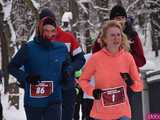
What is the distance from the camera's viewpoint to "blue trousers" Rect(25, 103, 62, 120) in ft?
23.9

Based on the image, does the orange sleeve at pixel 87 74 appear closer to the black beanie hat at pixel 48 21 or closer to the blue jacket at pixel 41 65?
the blue jacket at pixel 41 65

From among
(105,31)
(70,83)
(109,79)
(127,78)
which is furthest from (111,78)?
(70,83)

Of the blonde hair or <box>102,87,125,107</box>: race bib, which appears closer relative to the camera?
<box>102,87,125,107</box>: race bib

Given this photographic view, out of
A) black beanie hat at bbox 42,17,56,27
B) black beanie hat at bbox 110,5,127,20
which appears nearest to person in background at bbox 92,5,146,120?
black beanie hat at bbox 110,5,127,20

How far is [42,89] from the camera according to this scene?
24.2 feet

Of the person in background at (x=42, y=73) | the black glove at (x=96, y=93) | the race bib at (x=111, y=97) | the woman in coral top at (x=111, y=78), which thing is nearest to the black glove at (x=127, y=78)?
the woman in coral top at (x=111, y=78)

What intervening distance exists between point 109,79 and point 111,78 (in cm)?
2

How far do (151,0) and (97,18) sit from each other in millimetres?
3982

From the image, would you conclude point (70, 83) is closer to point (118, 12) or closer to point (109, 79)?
point (118, 12)

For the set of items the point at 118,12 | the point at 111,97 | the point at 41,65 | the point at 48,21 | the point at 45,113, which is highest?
the point at 118,12

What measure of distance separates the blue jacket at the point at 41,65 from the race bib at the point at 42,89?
3 centimetres

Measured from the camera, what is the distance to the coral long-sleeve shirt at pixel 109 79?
6.92 m

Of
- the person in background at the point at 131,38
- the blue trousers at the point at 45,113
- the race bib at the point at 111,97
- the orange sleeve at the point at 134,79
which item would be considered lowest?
the blue trousers at the point at 45,113

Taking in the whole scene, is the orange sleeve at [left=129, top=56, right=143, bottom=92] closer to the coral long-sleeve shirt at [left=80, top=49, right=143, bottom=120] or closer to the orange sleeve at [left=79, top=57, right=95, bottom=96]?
the coral long-sleeve shirt at [left=80, top=49, right=143, bottom=120]
